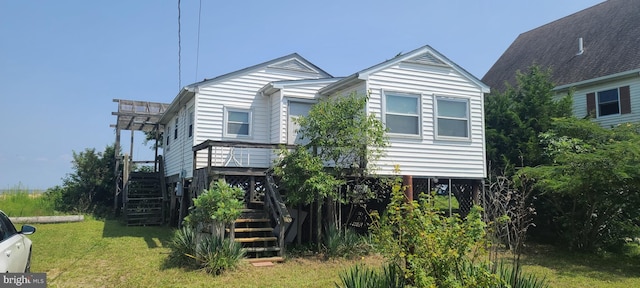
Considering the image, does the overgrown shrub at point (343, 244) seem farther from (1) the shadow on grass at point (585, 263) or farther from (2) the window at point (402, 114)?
(1) the shadow on grass at point (585, 263)

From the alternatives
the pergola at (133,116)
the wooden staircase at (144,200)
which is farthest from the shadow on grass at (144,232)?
the pergola at (133,116)

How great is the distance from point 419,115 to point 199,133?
261 inches

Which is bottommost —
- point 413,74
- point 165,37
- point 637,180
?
point 637,180

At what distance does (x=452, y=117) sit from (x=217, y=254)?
7699 mm

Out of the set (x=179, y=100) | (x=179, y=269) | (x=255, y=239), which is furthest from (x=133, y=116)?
(x=179, y=269)

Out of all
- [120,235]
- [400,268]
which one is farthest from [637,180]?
[120,235]

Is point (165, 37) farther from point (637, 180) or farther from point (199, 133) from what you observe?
point (637, 180)

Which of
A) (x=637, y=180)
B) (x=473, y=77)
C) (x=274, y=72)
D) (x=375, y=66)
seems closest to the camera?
(x=637, y=180)

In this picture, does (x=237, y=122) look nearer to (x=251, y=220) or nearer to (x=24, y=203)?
(x=251, y=220)

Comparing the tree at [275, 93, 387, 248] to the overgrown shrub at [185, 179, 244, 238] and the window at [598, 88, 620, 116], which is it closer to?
the overgrown shrub at [185, 179, 244, 238]

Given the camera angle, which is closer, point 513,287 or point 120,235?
point 513,287

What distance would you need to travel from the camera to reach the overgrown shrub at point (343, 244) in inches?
415

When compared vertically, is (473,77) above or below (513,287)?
above

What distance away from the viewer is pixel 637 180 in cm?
1015
